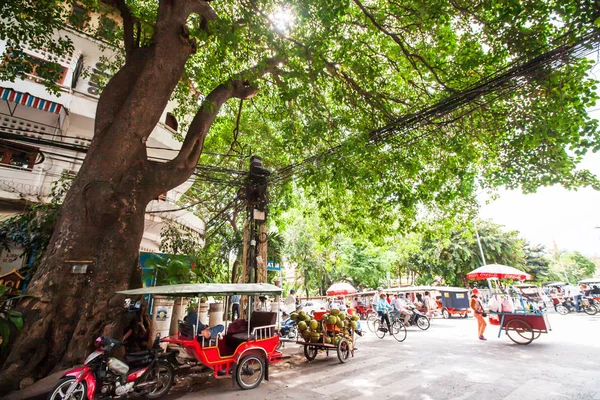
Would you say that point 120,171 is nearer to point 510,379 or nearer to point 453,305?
point 510,379

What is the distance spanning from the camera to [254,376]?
19.8 ft

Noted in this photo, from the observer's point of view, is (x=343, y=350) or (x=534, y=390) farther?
(x=343, y=350)

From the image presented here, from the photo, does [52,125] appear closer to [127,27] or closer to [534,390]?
[127,27]

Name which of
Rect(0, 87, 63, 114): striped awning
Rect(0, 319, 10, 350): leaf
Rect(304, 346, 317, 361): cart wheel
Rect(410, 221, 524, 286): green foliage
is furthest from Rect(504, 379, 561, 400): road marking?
Rect(410, 221, 524, 286): green foliage

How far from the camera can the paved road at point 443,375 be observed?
5.04 metres

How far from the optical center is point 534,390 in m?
5.02

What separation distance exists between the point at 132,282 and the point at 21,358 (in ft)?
6.00

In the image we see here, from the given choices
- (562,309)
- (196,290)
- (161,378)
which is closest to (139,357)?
(161,378)

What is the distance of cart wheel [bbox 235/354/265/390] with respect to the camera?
18.6 feet

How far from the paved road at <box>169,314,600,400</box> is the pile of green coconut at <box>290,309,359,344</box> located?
1.99 ft

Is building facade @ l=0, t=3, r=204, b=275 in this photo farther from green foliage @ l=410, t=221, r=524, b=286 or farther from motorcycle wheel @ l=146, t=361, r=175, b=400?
green foliage @ l=410, t=221, r=524, b=286

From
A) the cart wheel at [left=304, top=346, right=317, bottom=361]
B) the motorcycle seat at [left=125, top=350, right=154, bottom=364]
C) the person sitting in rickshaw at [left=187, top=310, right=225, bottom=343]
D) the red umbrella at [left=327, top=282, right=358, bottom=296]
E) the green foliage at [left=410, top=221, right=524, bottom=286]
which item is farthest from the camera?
the green foliage at [left=410, top=221, right=524, bottom=286]

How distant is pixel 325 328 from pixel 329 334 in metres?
0.22

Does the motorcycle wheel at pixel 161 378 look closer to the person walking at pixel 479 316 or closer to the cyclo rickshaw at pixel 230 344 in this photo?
the cyclo rickshaw at pixel 230 344
